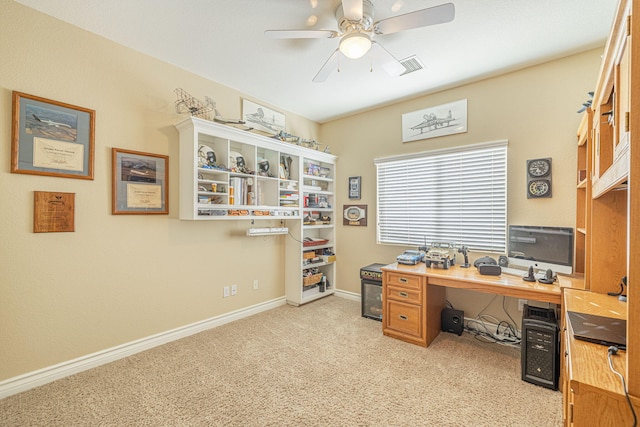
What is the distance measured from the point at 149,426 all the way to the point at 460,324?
2891 millimetres

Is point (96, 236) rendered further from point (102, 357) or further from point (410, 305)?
point (410, 305)

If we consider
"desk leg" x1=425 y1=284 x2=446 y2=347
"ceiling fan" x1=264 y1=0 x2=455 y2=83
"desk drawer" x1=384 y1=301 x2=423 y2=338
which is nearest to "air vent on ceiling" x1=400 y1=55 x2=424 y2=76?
"ceiling fan" x1=264 y1=0 x2=455 y2=83

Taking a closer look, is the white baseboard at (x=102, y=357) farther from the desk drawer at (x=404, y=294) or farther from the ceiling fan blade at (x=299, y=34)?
the ceiling fan blade at (x=299, y=34)

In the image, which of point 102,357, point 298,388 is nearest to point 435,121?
A: point 298,388

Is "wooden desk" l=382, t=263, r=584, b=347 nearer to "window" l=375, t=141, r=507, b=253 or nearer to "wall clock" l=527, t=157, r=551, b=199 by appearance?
"window" l=375, t=141, r=507, b=253

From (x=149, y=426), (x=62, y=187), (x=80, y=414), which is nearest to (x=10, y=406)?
(x=80, y=414)

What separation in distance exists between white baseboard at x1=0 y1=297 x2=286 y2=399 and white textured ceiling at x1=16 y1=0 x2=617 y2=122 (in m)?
2.56

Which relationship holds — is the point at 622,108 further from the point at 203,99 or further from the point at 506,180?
the point at 203,99

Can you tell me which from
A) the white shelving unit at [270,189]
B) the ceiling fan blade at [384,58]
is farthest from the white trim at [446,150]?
the ceiling fan blade at [384,58]

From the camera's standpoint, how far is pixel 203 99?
319 centimetres

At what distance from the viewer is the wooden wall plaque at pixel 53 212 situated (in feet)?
7.14

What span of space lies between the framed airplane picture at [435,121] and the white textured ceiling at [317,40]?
26cm

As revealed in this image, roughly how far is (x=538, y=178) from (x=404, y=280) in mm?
1673

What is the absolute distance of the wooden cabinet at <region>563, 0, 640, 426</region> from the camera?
0.84m
